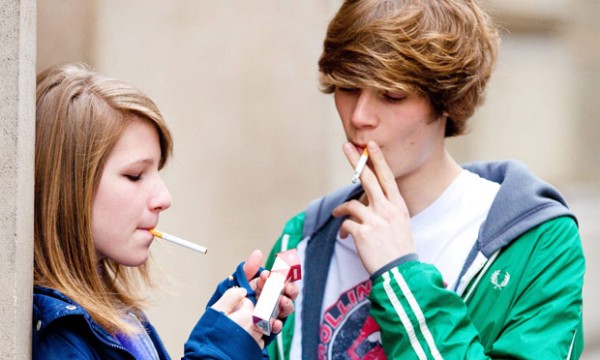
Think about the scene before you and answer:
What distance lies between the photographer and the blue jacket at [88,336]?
2.15m

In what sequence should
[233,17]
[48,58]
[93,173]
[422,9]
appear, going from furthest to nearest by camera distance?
[233,17], [48,58], [422,9], [93,173]

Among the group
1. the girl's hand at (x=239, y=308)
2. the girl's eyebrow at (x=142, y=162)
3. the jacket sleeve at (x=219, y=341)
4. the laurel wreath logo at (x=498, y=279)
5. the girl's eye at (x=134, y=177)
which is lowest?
the jacket sleeve at (x=219, y=341)

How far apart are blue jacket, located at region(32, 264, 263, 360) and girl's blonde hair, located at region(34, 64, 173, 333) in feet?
0.20

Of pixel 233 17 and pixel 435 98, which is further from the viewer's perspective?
pixel 233 17

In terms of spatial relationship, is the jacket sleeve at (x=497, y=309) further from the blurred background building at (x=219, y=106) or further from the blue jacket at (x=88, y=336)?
the blurred background building at (x=219, y=106)

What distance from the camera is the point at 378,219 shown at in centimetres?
275

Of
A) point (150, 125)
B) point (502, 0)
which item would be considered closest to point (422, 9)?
point (150, 125)

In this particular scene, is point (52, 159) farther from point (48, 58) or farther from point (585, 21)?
point (585, 21)

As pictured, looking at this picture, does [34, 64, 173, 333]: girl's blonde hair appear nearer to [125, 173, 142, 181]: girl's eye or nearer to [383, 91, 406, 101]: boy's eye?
[125, 173, 142, 181]: girl's eye

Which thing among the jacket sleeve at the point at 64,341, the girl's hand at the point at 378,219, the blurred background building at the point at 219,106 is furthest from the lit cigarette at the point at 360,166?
the blurred background building at the point at 219,106

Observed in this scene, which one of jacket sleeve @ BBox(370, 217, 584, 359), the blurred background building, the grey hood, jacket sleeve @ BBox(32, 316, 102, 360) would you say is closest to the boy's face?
the grey hood

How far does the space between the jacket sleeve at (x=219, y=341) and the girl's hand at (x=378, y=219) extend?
0.49m

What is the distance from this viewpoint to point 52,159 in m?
2.34

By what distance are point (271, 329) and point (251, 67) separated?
9.03 ft
